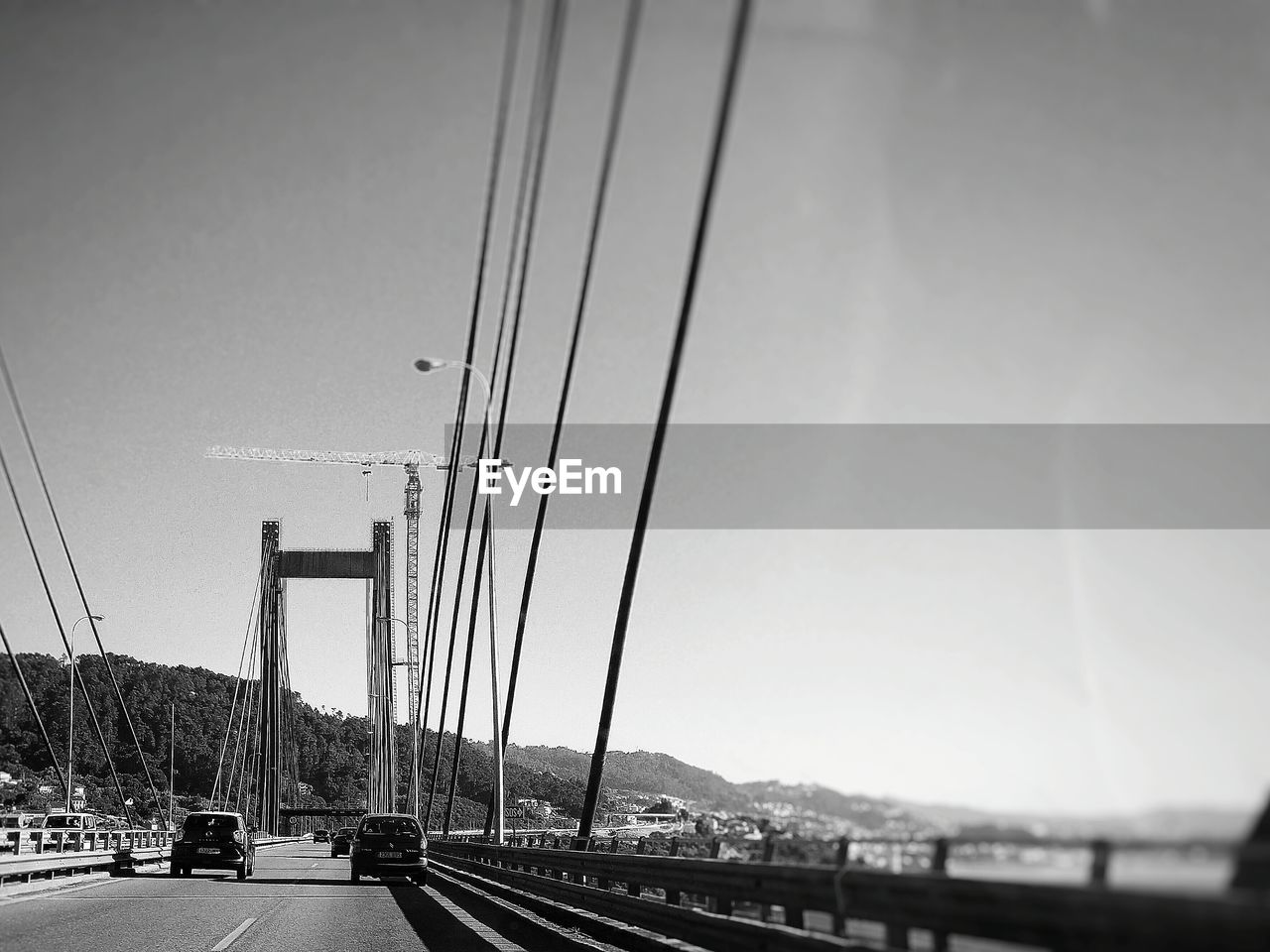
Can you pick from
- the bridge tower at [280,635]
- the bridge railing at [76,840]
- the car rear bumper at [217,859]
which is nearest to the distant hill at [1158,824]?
the bridge railing at [76,840]

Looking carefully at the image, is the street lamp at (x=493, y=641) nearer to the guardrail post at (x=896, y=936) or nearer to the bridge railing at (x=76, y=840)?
the bridge railing at (x=76, y=840)

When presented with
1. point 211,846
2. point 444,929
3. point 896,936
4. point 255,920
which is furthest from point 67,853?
point 896,936

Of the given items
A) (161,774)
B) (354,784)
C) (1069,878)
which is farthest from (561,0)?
(354,784)

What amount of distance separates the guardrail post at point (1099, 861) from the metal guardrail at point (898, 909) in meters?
0.06

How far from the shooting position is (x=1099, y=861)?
4133 mm

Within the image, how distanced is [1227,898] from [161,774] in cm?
7846

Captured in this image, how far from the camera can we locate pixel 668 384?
1352 cm

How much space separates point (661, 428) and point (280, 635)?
7191 cm

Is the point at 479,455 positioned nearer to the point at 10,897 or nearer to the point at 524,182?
the point at 524,182

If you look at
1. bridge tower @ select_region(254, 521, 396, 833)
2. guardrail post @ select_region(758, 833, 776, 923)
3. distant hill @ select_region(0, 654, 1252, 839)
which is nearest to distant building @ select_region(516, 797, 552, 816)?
distant hill @ select_region(0, 654, 1252, 839)

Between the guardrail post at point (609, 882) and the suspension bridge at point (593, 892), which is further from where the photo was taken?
the guardrail post at point (609, 882)

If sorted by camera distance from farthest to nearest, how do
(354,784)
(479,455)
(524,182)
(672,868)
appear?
1. (354,784)
2. (479,455)
3. (524,182)
4. (672,868)

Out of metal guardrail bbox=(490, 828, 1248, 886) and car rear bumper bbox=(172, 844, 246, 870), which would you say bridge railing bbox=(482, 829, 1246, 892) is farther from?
car rear bumper bbox=(172, 844, 246, 870)

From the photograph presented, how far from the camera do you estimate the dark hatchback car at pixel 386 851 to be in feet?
79.4
